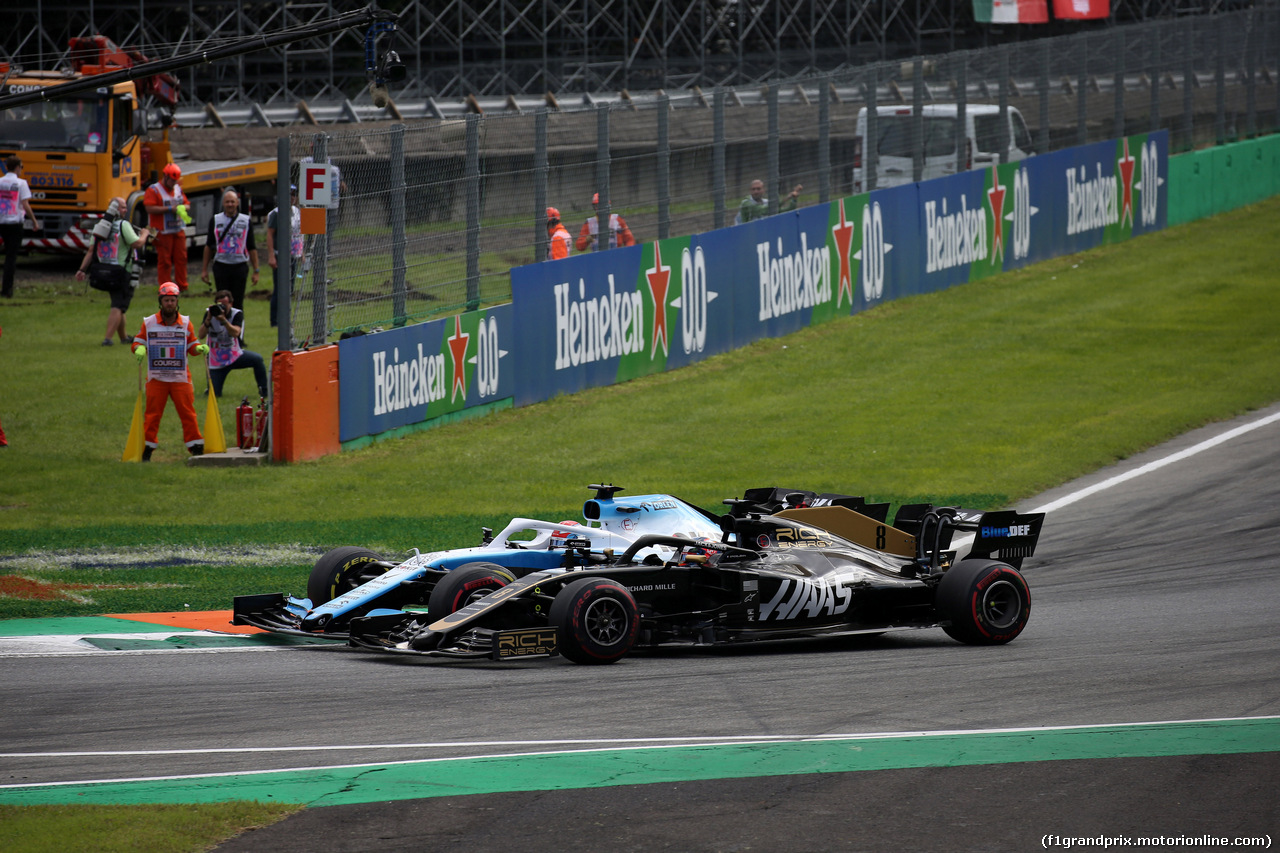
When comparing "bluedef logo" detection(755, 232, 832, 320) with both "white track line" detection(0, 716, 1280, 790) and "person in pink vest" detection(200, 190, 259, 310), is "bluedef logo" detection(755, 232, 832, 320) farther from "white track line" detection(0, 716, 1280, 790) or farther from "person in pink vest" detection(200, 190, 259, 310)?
"white track line" detection(0, 716, 1280, 790)

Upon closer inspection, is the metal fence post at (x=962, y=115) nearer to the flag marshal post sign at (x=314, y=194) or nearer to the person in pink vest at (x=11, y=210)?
the flag marshal post sign at (x=314, y=194)

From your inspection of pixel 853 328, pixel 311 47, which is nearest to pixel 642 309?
pixel 853 328

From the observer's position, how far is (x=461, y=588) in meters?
8.98

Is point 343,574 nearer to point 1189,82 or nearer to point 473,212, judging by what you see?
point 473,212

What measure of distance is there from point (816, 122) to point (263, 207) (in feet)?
36.7

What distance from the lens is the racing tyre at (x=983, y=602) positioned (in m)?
9.40

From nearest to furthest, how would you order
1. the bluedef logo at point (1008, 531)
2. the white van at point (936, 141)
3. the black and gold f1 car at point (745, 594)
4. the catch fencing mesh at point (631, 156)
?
the black and gold f1 car at point (745, 594)
the bluedef logo at point (1008, 531)
the catch fencing mesh at point (631, 156)
the white van at point (936, 141)

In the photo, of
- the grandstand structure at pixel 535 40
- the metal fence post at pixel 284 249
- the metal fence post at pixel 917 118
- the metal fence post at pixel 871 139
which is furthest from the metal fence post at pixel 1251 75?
the metal fence post at pixel 284 249

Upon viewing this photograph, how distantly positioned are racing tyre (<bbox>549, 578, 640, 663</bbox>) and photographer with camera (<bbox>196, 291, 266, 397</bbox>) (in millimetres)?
8734

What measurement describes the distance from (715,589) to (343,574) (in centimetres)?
237

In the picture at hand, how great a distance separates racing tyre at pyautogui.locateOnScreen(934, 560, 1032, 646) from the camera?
940 cm

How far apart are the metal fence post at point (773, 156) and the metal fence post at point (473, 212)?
5641 mm

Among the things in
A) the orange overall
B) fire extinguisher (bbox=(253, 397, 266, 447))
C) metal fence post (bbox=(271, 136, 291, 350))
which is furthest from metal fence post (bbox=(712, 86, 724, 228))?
the orange overall

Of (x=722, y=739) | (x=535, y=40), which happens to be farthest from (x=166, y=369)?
(x=535, y=40)
